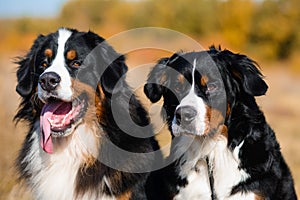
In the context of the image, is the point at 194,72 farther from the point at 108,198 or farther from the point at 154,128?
the point at 108,198

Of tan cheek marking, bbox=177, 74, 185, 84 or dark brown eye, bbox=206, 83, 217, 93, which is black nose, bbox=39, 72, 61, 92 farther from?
dark brown eye, bbox=206, 83, 217, 93

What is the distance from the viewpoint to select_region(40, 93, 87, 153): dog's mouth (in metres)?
5.16

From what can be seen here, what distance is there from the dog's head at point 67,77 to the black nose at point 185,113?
3.00ft

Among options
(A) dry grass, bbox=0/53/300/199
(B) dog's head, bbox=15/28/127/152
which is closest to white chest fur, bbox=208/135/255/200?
(A) dry grass, bbox=0/53/300/199

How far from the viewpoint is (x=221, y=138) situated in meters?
5.14

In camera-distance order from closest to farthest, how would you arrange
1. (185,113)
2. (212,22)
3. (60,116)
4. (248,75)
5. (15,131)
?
1. (185,113)
2. (248,75)
3. (60,116)
4. (15,131)
5. (212,22)

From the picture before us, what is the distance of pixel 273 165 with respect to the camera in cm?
523

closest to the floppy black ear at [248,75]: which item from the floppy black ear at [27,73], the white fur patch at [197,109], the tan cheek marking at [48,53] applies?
the white fur patch at [197,109]

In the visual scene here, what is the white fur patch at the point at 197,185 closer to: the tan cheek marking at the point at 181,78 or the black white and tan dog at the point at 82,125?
the black white and tan dog at the point at 82,125

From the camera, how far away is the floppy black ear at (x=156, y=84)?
5395 millimetres

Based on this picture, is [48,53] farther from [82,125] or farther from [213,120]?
[213,120]

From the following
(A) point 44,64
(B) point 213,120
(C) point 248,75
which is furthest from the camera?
(A) point 44,64

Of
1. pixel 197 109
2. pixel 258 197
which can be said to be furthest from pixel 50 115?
pixel 258 197

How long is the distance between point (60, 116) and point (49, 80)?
0.48 m
